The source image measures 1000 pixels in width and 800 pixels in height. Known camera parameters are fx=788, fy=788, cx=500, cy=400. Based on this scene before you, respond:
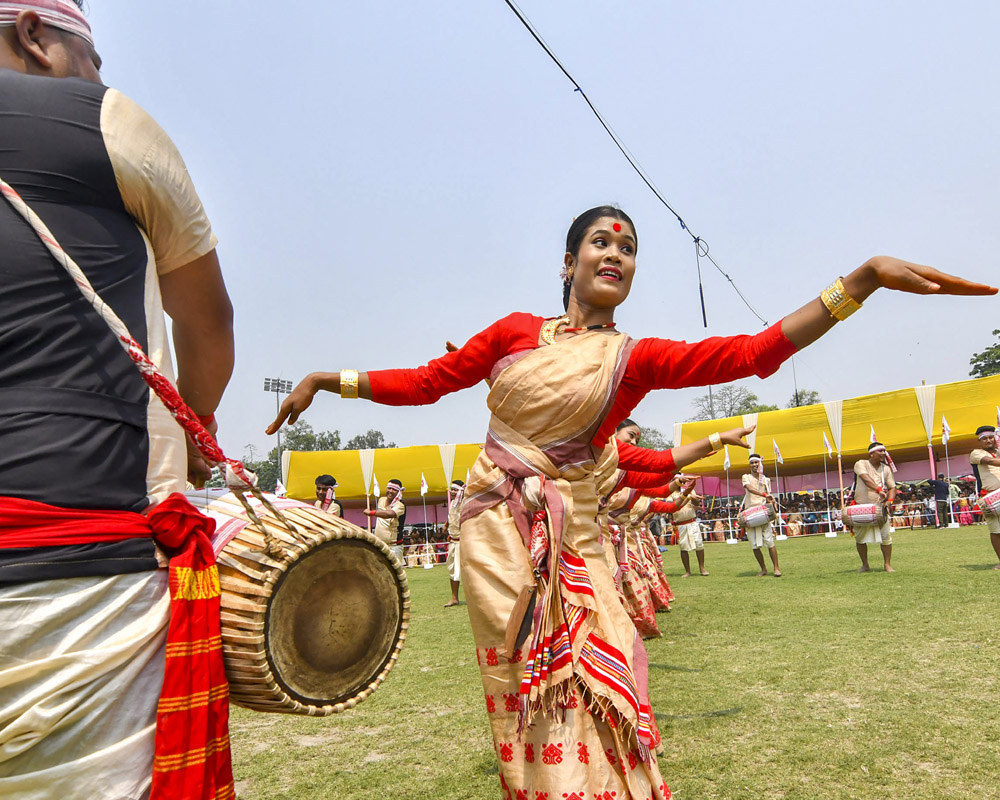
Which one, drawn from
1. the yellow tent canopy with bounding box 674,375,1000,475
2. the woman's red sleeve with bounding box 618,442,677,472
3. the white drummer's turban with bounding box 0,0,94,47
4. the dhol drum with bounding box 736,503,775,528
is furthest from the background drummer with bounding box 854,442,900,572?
the white drummer's turban with bounding box 0,0,94,47

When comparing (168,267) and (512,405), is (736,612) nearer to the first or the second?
(512,405)

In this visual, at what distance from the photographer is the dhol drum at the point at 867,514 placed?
12758 mm

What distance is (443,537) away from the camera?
3266 cm

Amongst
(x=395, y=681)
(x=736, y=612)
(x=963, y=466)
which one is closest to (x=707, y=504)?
(x=963, y=466)

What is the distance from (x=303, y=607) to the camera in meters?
1.74

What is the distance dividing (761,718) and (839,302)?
3.44m

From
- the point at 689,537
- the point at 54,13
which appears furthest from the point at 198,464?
the point at 689,537

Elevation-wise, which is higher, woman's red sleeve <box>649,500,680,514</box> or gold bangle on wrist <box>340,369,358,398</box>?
gold bangle on wrist <box>340,369,358,398</box>

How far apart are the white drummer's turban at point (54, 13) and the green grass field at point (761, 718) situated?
139 inches

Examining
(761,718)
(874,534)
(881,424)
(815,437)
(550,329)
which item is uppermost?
(881,424)

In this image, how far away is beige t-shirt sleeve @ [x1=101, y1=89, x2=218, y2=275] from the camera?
4.93ft

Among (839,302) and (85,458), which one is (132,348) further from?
(839,302)

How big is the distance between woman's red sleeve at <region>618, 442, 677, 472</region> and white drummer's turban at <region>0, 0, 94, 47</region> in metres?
3.38

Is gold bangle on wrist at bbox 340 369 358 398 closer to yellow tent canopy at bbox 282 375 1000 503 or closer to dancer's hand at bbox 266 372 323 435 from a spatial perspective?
dancer's hand at bbox 266 372 323 435
